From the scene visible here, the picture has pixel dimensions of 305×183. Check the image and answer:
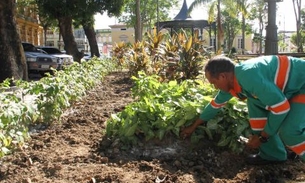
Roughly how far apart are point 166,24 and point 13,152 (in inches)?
604

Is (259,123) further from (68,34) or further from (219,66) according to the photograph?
(68,34)

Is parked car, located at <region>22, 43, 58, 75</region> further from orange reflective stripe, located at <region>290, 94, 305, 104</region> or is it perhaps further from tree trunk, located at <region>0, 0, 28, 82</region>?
orange reflective stripe, located at <region>290, 94, 305, 104</region>

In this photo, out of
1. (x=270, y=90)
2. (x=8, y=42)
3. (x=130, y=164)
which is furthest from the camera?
(x=8, y=42)

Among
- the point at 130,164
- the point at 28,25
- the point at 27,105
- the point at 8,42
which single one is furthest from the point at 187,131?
the point at 28,25

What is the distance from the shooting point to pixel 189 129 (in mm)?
3770

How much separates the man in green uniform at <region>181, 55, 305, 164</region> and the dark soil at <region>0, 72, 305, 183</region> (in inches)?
14.6

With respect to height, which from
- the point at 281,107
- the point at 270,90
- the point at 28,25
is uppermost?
the point at 28,25

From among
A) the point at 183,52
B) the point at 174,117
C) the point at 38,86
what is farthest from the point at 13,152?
the point at 183,52

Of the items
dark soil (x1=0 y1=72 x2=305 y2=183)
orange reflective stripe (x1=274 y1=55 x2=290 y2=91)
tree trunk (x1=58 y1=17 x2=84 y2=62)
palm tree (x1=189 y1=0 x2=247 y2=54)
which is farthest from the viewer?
palm tree (x1=189 y1=0 x2=247 y2=54)

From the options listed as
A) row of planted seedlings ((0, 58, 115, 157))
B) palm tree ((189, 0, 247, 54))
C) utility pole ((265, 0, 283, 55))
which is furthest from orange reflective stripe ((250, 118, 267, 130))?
palm tree ((189, 0, 247, 54))

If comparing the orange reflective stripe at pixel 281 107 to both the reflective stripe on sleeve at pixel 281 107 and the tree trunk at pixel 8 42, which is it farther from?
the tree trunk at pixel 8 42

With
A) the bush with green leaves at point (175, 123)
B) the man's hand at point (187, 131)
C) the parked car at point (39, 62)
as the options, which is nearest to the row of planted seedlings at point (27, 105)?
the bush with green leaves at point (175, 123)

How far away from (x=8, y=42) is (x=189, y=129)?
809cm

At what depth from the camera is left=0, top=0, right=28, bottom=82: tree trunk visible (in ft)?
33.8
